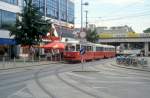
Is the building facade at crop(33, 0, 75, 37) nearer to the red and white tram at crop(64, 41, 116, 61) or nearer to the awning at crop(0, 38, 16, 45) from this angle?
the awning at crop(0, 38, 16, 45)

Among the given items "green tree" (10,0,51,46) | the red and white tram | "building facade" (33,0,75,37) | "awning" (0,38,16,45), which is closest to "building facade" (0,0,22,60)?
"awning" (0,38,16,45)

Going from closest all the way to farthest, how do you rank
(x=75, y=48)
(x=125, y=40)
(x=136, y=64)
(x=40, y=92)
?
1. (x=40, y=92)
2. (x=136, y=64)
3. (x=75, y=48)
4. (x=125, y=40)

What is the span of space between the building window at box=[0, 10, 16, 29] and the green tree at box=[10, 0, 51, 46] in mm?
5769

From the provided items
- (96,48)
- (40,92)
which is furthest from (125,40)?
(40,92)

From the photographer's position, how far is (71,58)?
48.7m

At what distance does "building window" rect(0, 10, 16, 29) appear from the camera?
183 ft

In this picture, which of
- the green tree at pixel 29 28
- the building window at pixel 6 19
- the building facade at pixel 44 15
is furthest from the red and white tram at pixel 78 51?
the building window at pixel 6 19

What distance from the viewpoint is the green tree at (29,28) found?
5034 cm

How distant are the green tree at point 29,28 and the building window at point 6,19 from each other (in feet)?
18.9

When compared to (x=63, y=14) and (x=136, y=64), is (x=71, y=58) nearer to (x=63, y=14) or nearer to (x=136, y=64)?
(x=136, y=64)

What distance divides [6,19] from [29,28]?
8241mm

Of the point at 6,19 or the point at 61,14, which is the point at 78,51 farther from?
the point at 61,14

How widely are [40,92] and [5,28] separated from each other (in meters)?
42.2

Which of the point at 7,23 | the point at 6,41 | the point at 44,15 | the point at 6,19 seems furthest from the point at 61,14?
the point at 6,41
